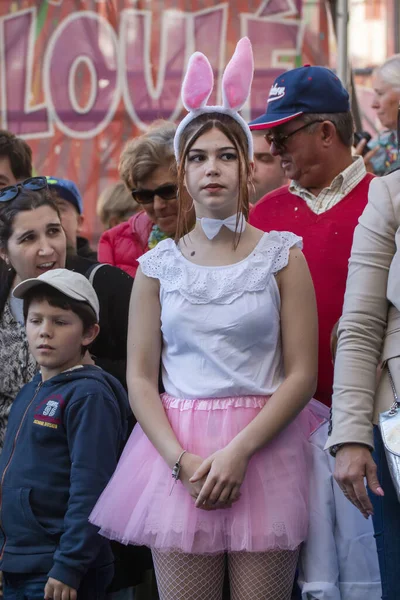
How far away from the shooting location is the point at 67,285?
3822 mm

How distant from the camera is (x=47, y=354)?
378 centimetres

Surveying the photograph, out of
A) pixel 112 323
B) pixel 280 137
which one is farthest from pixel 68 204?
pixel 280 137

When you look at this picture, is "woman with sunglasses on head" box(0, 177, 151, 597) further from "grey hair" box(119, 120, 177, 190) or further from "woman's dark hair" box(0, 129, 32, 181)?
"woman's dark hair" box(0, 129, 32, 181)

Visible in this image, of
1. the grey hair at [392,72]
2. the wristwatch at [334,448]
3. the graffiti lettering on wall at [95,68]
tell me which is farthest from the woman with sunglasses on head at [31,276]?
the grey hair at [392,72]

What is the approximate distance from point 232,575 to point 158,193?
1830mm

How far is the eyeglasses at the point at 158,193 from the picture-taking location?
449cm

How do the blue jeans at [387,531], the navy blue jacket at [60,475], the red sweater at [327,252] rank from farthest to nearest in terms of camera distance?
1. the red sweater at [327,252]
2. the navy blue jacket at [60,475]
3. the blue jeans at [387,531]

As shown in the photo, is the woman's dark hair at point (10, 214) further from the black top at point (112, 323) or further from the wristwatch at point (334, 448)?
the wristwatch at point (334, 448)

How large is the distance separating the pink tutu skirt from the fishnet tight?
6 cm

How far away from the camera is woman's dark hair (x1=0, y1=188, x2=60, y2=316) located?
4219 mm

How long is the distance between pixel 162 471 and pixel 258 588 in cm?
44

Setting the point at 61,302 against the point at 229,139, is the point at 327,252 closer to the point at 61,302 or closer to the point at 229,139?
the point at 229,139

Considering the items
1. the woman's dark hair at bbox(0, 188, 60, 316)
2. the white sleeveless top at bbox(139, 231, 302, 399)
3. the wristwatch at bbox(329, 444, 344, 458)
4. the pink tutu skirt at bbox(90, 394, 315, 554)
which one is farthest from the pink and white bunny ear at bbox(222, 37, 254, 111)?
the wristwatch at bbox(329, 444, 344, 458)

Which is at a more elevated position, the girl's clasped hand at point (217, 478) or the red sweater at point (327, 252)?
the red sweater at point (327, 252)
